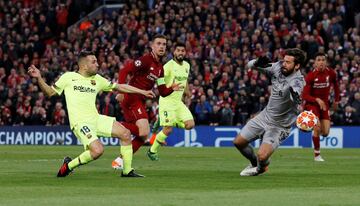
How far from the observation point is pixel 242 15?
3472 centimetres

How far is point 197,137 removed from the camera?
33344 mm

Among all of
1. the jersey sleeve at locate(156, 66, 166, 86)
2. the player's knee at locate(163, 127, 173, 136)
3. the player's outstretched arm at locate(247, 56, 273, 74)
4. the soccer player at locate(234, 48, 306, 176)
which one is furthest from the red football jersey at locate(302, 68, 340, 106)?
the player's outstretched arm at locate(247, 56, 273, 74)

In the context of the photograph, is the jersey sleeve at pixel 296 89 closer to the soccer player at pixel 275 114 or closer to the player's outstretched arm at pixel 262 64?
the soccer player at pixel 275 114

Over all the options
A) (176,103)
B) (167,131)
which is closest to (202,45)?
(176,103)

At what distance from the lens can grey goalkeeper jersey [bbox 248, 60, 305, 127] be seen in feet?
52.1

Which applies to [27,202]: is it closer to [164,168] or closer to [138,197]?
[138,197]

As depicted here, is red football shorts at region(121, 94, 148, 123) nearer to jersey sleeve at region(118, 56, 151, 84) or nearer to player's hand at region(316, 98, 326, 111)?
jersey sleeve at region(118, 56, 151, 84)

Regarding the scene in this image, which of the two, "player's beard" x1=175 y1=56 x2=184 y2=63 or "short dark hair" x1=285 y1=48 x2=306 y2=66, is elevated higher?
"short dark hair" x1=285 y1=48 x2=306 y2=66

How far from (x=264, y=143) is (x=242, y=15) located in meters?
19.2

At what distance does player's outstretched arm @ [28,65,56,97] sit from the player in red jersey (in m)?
3.97

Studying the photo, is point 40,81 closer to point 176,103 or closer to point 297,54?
point 297,54

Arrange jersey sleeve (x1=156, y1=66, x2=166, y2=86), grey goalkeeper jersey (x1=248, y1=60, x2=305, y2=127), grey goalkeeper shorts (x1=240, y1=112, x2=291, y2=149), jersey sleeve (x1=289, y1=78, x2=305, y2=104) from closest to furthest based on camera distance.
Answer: jersey sleeve (x1=289, y1=78, x2=305, y2=104)
grey goalkeeper jersey (x1=248, y1=60, x2=305, y2=127)
grey goalkeeper shorts (x1=240, y1=112, x2=291, y2=149)
jersey sleeve (x1=156, y1=66, x2=166, y2=86)

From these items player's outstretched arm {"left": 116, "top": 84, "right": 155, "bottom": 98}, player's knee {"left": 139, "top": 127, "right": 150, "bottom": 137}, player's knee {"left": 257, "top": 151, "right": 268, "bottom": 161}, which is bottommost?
player's knee {"left": 257, "top": 151, "right": 268, "bottom": 161}

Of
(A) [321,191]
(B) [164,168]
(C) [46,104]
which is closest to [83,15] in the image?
(C) [46,104]
